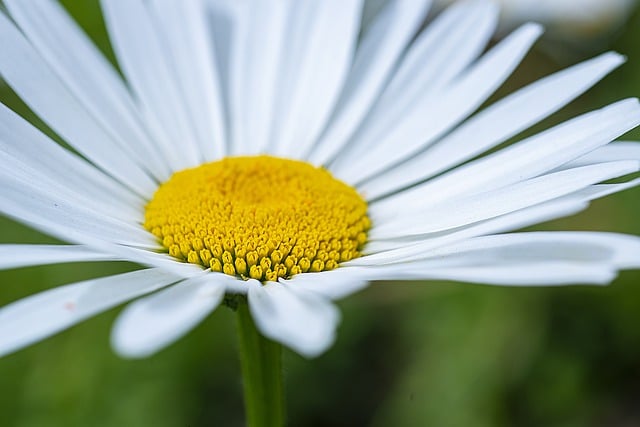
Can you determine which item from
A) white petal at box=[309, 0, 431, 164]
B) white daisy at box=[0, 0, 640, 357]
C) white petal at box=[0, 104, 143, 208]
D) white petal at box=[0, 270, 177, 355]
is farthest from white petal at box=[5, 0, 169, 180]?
white petal at box=[0, 270, 177, 355]

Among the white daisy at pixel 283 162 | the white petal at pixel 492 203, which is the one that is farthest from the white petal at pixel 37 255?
the white petal at pixel 492 203

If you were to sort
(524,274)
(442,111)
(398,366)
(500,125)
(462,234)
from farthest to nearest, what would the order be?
(398,366) → (442,111) → (500,125) → (462,234) → (524,274)

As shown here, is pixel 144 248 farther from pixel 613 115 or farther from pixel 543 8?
pixel 543 8

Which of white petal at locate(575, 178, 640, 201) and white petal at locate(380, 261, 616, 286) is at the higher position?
white petal at locate(575, 178, 640, 201)

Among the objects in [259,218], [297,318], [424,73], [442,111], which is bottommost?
[297,318]

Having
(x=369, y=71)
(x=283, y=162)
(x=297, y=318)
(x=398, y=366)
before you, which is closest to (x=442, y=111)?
(x=369, y=71)

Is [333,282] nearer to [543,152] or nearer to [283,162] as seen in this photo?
[543,152]

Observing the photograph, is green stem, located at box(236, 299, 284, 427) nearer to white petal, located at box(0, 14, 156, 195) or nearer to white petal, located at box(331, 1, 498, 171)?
white petal, located at box(0, 14, 156, 195)
